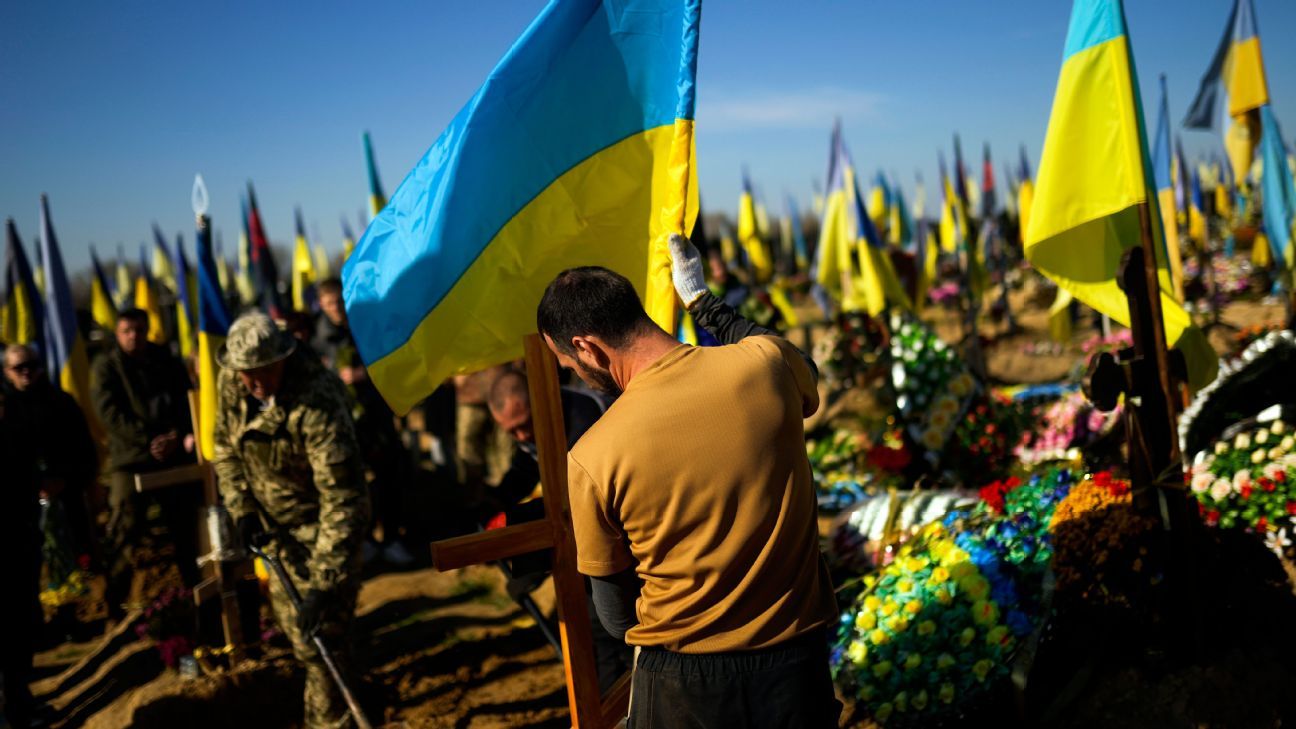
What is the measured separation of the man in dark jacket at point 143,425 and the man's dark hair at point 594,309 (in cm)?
500

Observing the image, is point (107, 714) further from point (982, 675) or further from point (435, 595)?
point (982, 675)

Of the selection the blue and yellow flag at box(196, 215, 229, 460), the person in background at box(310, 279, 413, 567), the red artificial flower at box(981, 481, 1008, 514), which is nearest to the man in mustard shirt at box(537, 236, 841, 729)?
the red artificial flower at box(981, 481, 1008, 514)

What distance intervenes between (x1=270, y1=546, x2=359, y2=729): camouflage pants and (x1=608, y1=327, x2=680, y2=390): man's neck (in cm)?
253

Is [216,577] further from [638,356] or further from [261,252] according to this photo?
[261,252]

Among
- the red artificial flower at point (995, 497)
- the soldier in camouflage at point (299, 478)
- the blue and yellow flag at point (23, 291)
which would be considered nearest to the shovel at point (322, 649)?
the soldier in camouflage at point (299, 478)

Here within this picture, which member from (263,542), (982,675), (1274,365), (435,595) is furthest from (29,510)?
(1274,365)

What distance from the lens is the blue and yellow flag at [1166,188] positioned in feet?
19.7

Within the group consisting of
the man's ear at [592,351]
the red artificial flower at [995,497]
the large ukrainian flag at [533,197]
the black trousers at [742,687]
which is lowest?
the red artificial flower at [995,497]

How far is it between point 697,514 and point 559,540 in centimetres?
100

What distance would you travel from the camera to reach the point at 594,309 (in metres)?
2.03

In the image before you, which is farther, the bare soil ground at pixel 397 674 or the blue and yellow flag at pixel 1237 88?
the blue and yellow flag at pixel 1237 88

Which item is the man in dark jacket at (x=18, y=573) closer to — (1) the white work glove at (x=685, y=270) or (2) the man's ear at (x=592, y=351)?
(1) the white work glove at (x=685, y=270)

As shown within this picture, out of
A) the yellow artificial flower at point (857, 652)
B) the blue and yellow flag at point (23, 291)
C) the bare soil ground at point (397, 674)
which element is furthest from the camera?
the blue and yellow flag at point (23, 291)

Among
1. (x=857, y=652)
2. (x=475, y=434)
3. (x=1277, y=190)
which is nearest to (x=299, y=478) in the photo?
(x=857, y=652)
